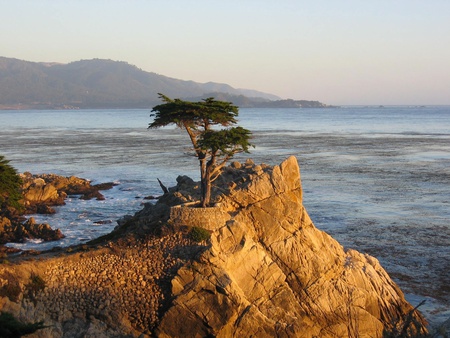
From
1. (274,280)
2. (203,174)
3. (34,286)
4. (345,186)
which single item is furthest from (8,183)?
(345,186)

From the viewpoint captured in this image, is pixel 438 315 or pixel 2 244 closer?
pixel 438 315

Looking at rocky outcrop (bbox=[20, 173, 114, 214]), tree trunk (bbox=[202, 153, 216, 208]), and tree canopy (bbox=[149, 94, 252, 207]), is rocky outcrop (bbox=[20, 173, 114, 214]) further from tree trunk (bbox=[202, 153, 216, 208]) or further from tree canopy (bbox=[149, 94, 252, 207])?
tree trunk (bbox=[202, 153, 216, 208])

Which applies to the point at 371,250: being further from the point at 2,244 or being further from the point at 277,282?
the point at 2,244

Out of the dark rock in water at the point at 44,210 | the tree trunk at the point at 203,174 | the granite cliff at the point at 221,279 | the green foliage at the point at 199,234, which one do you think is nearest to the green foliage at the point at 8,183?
the granite cliff at the point at 221,279

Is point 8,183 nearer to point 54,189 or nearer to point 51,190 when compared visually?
point 51,190

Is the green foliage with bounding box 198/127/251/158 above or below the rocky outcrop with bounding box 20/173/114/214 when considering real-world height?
above

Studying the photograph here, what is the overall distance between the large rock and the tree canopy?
Result: 1050 mm

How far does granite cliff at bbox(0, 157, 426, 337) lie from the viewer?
18359mm

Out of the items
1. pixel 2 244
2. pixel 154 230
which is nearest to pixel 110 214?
pixel 2 244

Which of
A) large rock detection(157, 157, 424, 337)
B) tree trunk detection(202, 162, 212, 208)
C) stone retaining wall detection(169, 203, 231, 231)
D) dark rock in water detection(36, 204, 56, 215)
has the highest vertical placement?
tree trunk detection(202, 162, 212, 208)

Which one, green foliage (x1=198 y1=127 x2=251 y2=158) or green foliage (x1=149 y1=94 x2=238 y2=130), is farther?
green foliage (x1=149 y1=94 x2=238 y2=130)

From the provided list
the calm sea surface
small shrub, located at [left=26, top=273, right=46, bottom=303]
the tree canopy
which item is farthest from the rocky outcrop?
small shrub, located at [left=26, top=273, right=46, bottom=303]

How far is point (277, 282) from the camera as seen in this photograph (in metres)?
20.2

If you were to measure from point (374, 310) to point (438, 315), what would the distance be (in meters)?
3.18
